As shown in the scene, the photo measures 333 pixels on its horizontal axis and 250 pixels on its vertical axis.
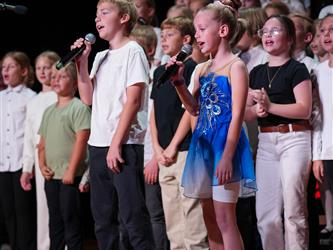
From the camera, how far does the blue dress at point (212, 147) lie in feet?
9.20

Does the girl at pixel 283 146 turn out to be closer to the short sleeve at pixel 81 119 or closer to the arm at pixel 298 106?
the arm at pixel 298 106

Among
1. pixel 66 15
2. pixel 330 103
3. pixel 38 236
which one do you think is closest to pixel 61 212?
pixel 38 236

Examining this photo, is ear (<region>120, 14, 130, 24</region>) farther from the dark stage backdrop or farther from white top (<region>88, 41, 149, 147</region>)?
the dark stage backdrop

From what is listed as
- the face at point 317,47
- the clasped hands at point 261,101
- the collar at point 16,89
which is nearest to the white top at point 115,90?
the clasped hands at point 261,101

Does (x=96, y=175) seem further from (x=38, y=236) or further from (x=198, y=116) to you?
(x=38, y=236)

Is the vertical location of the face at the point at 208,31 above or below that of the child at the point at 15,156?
above

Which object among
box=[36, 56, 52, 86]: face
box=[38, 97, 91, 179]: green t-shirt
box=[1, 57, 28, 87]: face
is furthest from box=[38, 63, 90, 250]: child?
box=[1, 57, 28, 87]: face

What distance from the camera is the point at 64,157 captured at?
3.91m

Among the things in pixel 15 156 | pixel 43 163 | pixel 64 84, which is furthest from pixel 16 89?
pixel 43 163

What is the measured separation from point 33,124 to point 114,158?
1.41m

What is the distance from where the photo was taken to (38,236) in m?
4.13

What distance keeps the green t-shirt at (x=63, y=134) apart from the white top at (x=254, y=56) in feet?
2.92

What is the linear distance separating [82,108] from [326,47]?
4.30ft

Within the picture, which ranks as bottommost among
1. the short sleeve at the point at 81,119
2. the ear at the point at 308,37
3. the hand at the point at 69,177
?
the hand at the point at 69,177
